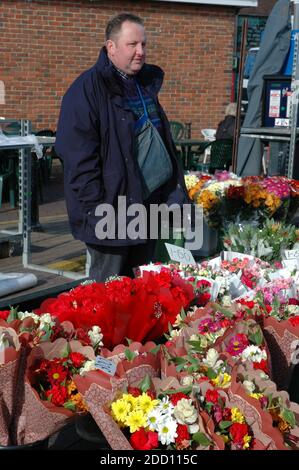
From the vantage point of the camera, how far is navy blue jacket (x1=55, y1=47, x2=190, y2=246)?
3.58 m

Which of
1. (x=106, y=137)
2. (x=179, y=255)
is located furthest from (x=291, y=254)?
(x=106, y=137)

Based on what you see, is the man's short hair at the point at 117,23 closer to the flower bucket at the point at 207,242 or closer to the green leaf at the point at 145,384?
the green leaf at the point at 145,384

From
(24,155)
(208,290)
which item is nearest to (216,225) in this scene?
(24,155)

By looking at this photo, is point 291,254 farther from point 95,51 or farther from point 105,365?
point 95,51

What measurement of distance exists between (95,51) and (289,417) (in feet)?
36.0

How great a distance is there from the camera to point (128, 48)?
362 centimetres

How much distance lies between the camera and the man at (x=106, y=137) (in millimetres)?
3590

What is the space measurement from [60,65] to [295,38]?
5.70 meters

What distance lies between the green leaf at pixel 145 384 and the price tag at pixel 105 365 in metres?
0.09

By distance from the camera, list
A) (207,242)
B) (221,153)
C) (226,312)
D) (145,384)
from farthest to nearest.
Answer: (221,153) < (207,242) < (226,312) < (145,384)

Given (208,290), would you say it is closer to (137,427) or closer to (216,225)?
(137,427)

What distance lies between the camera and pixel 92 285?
289cm

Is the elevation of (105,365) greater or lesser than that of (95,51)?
lesser
